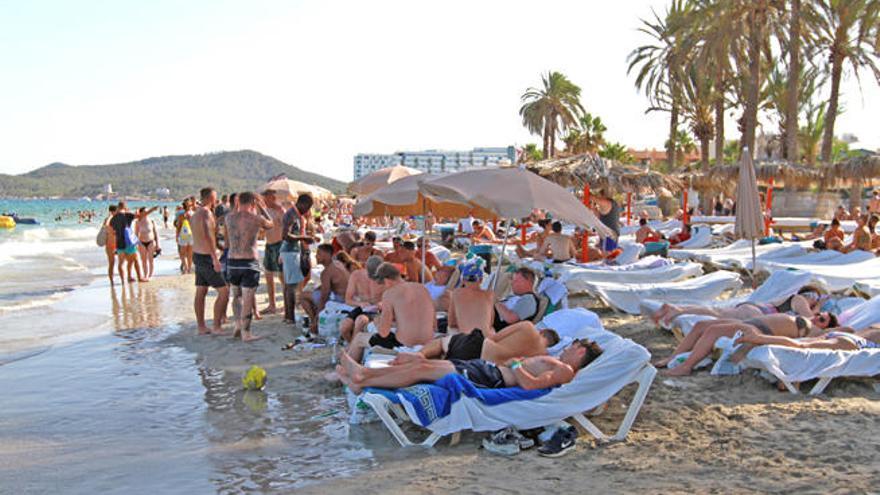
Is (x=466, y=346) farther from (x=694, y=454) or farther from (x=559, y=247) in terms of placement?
(x=559, y=247)

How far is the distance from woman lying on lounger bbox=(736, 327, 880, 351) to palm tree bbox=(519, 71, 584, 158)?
127 feet

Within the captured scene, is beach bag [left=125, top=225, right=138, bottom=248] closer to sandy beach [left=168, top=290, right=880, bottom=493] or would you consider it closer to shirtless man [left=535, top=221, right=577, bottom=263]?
shirtless man [left=535, top=221, right=577, bottom=263]

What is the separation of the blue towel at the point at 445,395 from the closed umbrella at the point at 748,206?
4783mm

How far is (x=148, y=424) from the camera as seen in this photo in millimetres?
A: 4906

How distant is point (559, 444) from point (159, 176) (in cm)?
15850

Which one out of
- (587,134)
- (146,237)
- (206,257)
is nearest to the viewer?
(206,257)

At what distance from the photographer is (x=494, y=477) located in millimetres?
3727

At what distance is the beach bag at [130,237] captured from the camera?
12.2 metres

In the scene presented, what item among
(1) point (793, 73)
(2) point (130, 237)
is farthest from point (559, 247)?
(1) point (793, 73)

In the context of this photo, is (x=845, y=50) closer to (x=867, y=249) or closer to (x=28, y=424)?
(x=867, y=249)

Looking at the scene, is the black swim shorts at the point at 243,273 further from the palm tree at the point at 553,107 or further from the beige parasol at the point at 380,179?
the palm tree at the point at 553,107

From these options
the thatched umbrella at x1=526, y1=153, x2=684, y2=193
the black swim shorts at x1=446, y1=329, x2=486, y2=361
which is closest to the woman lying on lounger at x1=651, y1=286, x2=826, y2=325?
the black swim shorts at x1=446, y1=329, x2=486, y2=361

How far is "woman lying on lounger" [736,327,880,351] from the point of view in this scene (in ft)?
16.9

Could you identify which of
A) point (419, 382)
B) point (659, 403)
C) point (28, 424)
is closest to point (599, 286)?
point (659, 403)
